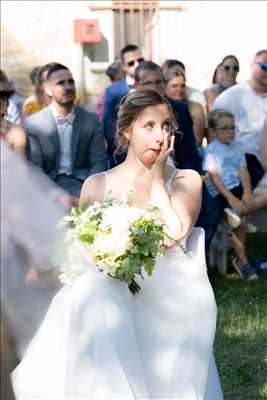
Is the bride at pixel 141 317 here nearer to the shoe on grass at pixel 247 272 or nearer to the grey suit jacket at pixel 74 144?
the grey suit jacket at pixel 74 144

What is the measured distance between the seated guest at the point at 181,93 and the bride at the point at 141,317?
145 inches

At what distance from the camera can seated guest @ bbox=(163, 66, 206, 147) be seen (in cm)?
889

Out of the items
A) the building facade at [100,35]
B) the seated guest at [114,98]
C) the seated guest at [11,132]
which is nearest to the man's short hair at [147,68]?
the seated guest at [114,98]

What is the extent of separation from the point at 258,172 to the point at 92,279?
477cm

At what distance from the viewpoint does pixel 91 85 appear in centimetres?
1669

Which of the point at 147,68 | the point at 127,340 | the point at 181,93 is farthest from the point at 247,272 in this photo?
the point at 127,340

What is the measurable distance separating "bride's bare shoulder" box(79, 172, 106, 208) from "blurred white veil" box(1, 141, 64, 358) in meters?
1.02

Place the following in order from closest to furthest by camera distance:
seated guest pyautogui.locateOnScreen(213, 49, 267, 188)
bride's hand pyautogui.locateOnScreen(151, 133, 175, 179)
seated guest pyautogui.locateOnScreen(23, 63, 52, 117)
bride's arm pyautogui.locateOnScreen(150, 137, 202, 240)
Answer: bride's arm pyautogui.locateOnScreen(150, 137, 202, 240)
bride's hand pyautogui.locateOnScreen(151, 133, 175, 179)
seated guest pyautogui.locateOnScreen(213, 49, 267, 188)
seated guest pyautogui.locateOnScreen(23, 63, 52, 117)

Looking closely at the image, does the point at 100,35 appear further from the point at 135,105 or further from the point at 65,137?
the point at 135,105

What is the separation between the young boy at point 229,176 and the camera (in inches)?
343

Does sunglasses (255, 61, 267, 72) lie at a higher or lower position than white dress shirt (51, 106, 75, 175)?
higher

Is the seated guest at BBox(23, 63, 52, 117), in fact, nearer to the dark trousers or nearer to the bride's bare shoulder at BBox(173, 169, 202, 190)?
the dark trousers

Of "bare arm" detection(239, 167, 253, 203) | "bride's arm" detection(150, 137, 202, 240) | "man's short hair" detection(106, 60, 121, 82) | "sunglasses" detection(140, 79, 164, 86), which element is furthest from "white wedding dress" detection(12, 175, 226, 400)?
"man's short hair" detection(106, 60, 121, 82)

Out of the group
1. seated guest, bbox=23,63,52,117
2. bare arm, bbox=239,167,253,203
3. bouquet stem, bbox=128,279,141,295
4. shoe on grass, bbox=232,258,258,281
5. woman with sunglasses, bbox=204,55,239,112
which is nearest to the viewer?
bouquet stem, bbox=128,279,141,295
